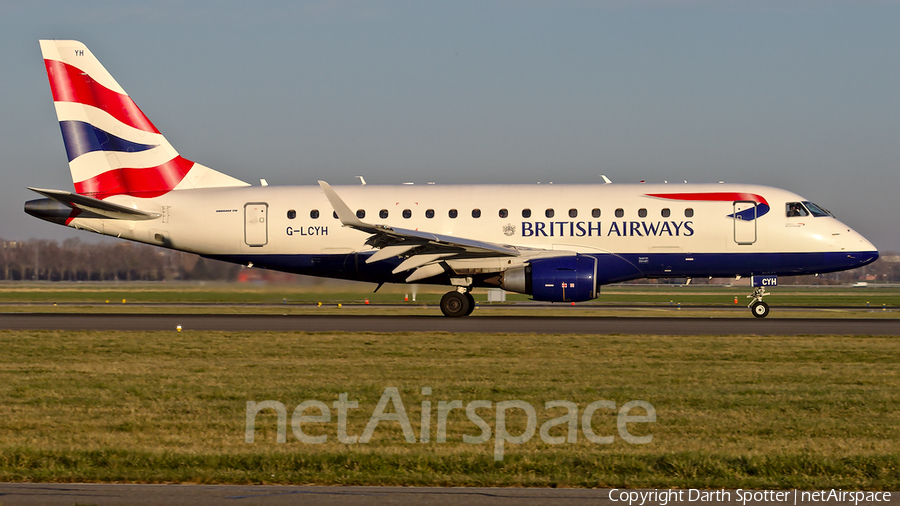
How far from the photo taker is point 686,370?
1590 centimetres

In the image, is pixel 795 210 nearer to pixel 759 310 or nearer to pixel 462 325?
pixel 759 310

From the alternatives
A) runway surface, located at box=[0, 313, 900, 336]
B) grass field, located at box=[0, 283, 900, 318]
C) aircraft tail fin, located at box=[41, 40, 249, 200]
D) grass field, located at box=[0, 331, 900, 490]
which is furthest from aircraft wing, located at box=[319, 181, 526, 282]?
aircraft tail fin, located at box=[41, 40, 249, 200]

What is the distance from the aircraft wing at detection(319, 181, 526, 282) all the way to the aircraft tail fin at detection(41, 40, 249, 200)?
7991 millimetres

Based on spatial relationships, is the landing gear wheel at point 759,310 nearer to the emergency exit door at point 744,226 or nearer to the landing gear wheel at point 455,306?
the emergency exit door at point 744,226

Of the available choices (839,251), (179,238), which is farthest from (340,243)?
(839,251)

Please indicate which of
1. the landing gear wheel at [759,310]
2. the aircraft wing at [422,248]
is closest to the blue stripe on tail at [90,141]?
the aircraft wing at [422,248]

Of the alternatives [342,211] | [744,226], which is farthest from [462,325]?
[744,226]

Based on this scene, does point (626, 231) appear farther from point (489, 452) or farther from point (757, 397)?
point (489, 452)

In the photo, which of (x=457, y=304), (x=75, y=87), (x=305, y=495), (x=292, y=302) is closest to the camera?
(x=305, y=495)

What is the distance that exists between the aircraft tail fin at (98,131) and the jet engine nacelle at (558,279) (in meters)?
13.0

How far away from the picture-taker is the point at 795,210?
96.3 feet

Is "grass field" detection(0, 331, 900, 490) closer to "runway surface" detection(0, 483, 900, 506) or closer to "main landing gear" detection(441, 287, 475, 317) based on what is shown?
"runway surface" detection(0, 483, 900, 506)

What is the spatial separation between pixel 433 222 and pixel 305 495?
2315 centimetres

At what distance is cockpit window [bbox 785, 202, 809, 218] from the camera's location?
2931 cm
